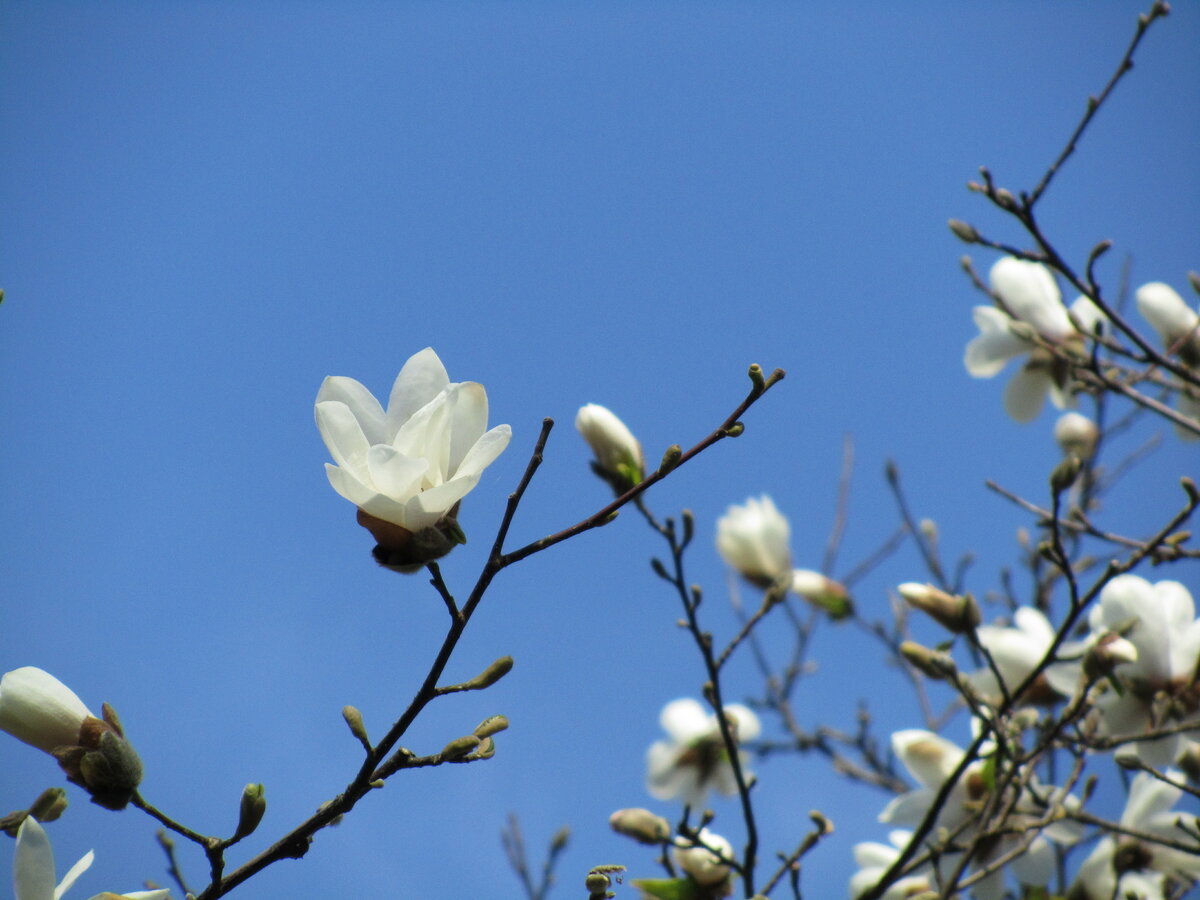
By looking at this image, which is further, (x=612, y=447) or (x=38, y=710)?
(x=612, y=447)

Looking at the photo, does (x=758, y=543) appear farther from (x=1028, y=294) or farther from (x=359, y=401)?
(x=359, y=401)

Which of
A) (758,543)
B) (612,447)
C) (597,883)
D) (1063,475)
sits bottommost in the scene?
(597,883)

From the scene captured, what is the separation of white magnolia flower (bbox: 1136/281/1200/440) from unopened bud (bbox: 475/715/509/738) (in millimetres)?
1759

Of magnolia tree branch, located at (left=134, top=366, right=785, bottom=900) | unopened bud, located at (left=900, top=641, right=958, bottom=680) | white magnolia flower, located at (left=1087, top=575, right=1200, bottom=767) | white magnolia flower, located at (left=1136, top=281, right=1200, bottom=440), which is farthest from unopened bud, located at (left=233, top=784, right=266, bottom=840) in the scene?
white magnolia flower, located at (left=1136, top=281, right=1200, bottom=440)

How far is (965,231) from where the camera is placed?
1829 mm

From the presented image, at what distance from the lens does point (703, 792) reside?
7.80 feet

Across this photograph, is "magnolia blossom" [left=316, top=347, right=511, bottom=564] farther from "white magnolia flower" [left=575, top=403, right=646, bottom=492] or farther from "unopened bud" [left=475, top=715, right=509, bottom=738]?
"white magnolia flower" [left=575, top=403, right=646, bottom=492]

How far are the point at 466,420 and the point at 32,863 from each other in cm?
53

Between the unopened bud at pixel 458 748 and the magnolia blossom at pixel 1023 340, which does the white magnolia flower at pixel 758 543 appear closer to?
the magnolia blossom at pixel 1023 340

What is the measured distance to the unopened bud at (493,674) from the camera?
85 centimetres

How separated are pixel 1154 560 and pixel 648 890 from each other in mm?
952

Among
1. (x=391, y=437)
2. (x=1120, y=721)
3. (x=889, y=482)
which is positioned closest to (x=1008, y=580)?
(x=889, y=482)

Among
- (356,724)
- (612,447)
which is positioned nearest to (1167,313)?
(612,447)

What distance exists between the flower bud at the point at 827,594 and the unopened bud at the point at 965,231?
93 centimetres
